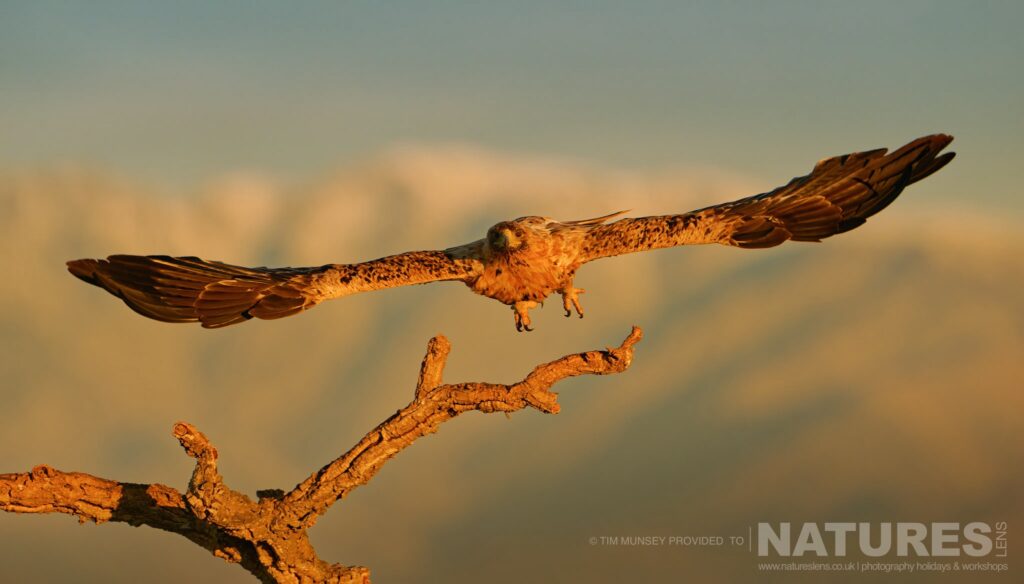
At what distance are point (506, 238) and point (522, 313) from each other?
1.16m

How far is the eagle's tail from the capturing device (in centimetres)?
1462

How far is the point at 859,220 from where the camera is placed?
16203mm

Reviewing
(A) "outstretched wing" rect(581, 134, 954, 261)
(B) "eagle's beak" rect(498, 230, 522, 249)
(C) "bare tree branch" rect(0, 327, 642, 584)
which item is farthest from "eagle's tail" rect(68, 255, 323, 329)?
(A) "outstretched wing" rect(581, 134, 954, 261)

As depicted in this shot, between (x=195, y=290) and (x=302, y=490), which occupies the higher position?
(x=195, y=290)

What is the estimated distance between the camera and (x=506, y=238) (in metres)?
15.3

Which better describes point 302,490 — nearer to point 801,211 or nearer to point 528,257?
point 528,257

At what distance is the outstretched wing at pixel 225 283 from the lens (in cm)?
1462

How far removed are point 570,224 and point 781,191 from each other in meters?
2.96

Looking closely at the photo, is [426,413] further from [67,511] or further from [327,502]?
[67,511]

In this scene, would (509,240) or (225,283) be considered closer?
(225,283)

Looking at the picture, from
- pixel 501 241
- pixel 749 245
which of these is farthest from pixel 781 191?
pixel 501 241

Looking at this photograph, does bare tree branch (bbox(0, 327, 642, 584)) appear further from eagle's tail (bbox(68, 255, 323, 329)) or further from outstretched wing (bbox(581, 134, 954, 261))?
outstretched wing (bbox(581, 134, 954, 261))

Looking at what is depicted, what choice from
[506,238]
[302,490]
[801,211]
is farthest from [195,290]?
[801,211]

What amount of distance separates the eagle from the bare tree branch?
2127 mm
